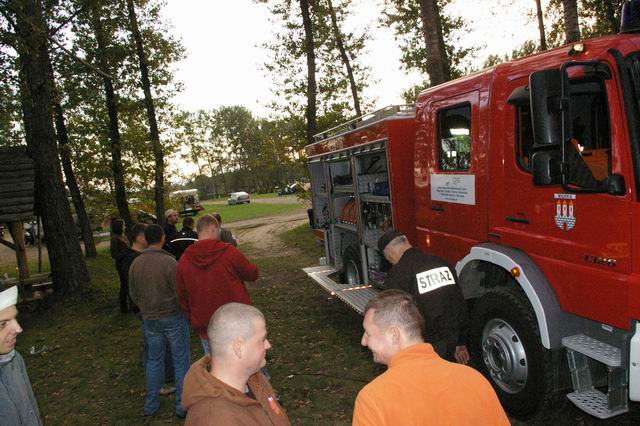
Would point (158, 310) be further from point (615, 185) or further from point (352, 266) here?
point (615, 185)

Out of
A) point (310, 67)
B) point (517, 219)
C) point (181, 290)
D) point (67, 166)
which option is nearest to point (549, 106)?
point (517, 219)

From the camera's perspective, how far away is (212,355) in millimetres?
2025

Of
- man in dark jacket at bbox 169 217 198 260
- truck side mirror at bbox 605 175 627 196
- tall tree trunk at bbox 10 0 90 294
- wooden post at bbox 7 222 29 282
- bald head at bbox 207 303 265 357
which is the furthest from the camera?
wooden post at bbox 7 222 29 282

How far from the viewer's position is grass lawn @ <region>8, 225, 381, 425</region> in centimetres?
510

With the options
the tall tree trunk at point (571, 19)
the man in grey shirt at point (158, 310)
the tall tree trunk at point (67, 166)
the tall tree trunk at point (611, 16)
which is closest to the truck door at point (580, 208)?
the man in grey shirt at point (158, 310)

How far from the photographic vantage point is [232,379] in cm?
195

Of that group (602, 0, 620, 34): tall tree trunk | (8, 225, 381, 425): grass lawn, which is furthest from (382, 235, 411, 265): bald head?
(602, 0, 620, 34): tall tree trunk

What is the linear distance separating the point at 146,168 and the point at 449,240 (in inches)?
567

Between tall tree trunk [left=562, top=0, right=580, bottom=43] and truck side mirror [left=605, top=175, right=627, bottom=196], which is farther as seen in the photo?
tall tree trunk [left=562, top=0, right=580, bottom=43]

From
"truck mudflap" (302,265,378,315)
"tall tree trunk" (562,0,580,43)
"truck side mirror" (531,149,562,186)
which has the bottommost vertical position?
"truck mudflap" (302,265,378,315)

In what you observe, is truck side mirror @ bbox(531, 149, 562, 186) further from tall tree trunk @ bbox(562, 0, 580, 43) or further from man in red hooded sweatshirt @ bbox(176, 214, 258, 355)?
tall tree trunk @ bbox(562, 0, 580, 43)

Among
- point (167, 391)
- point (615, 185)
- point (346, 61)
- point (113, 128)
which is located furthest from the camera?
point (346, 61)

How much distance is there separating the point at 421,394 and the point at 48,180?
11329mm

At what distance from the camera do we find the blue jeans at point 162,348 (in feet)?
15.6
